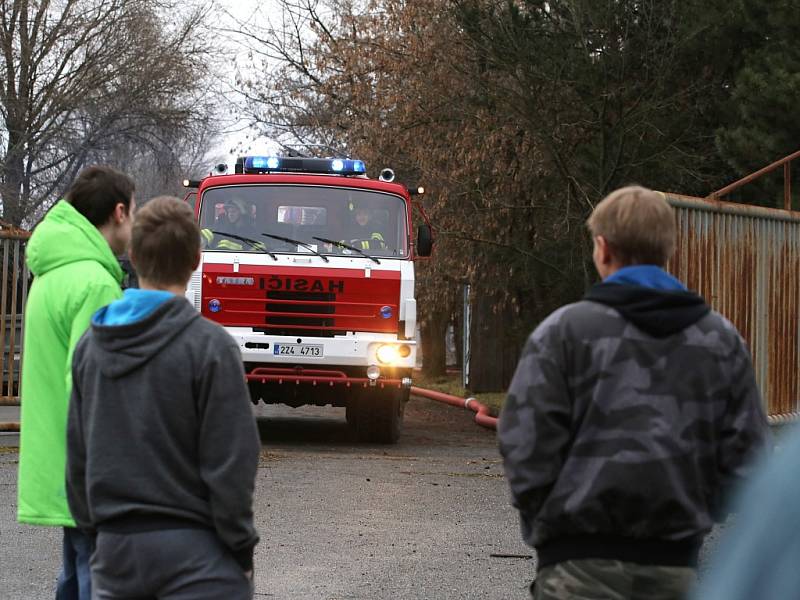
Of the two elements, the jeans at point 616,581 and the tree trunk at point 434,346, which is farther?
the tree trunk at point 434,346

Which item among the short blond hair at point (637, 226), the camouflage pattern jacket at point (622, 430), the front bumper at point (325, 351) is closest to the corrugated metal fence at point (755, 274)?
the front bumper at point (325, 351)

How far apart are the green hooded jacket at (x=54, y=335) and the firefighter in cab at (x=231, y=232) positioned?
9376 millimetres

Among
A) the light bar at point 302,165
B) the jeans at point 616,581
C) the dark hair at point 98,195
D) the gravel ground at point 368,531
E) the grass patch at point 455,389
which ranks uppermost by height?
the light bar at point 302,165

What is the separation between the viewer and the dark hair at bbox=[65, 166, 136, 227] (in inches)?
174

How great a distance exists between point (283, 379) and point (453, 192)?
768 cm

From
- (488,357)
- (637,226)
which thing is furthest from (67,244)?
(488,357)

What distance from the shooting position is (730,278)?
955 cm

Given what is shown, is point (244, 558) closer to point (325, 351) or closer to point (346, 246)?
point (325, 351)

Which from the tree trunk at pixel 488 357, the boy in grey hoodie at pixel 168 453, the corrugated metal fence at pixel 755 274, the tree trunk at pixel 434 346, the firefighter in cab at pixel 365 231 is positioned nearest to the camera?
the boy in grey hoodie at pixel 168 453

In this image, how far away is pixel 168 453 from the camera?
11.6ft

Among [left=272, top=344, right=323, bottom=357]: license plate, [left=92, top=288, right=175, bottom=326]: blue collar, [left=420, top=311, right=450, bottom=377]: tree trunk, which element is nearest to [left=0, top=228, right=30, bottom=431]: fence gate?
[left=272, top=344, right=323, bottom=357]: license plate

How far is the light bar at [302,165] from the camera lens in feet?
47.3

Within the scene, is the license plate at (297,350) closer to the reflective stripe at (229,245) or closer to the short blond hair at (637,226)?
the reflective stripe at (229,245)

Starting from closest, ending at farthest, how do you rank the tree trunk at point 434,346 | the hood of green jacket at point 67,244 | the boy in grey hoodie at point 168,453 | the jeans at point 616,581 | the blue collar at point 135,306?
the jeans at point 616,581 → the boy in grey hoodie at point 168,453 → the blue collar at point 135,306 → the hood of green jacket at point 67,244 → the tree trunk at point 434,346
